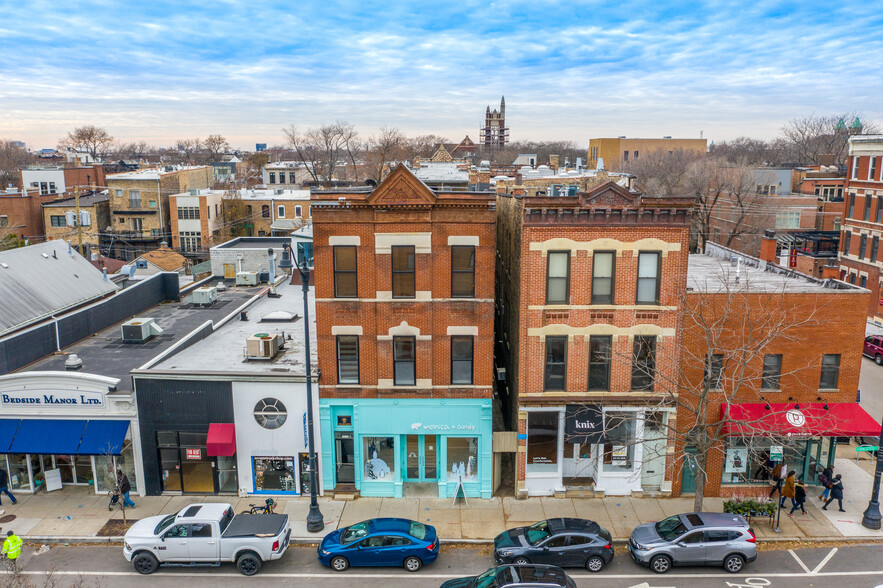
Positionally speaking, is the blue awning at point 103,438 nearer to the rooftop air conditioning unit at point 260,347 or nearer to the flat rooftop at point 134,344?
the flat rooftop at point 134,344

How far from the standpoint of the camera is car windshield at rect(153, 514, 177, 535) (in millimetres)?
19083

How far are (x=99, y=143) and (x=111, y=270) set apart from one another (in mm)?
155342

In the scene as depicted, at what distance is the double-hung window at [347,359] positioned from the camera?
2311 cm

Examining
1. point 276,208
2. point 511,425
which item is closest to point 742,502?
point 511,425

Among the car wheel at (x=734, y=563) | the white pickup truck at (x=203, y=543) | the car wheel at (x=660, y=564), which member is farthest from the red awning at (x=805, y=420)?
the white pickup truck at (x=203, y=543)

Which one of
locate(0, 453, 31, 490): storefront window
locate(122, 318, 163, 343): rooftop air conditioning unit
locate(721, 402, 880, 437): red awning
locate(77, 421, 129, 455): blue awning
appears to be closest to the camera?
locate(721, 402, 880, 437): red awning

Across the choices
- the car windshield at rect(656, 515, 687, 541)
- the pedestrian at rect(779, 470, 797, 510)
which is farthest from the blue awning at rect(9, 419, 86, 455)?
the pedestrian at rect(779, 470, 797, 510)

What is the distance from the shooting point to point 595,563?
1902cm

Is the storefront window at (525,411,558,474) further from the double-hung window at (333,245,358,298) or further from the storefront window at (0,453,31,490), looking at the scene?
the storefront window at (0,453,31,490)

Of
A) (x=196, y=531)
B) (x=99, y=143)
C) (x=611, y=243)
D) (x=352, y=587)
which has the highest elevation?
(x=99, y=143)

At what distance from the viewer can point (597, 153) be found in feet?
475

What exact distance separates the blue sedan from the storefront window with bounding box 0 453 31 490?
13.0 meters

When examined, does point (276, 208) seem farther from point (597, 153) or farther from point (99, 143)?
point (99, 143)

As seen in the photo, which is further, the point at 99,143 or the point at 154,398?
the point at 99,143
